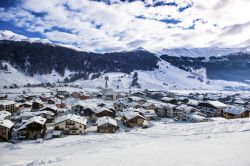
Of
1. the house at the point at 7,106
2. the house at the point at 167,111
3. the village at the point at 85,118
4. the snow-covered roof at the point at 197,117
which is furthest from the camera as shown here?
the house at the point at 7,106

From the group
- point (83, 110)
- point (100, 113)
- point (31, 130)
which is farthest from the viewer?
point (83, 110)

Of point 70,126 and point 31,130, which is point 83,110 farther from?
point 31,130

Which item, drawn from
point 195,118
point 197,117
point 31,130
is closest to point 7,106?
point 31,130

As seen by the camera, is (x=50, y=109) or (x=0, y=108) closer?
(x=50, y=109)

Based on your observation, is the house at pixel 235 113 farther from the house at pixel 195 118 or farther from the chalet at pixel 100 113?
the chalet at pixel 100 113

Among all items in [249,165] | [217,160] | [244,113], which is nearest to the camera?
[249,165]

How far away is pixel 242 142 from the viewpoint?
2733 centimetres

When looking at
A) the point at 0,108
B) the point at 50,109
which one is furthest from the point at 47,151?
the point at 0,108

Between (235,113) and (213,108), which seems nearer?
(235,113)

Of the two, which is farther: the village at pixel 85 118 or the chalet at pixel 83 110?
the chalet at pixel 83 110

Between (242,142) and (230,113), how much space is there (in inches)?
1874

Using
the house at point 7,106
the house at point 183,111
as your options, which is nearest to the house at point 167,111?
the house at point 183,111

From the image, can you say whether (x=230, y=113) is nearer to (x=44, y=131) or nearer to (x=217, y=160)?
(x=44, y=131)

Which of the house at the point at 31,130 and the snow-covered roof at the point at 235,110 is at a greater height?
the snow-covered roof at the point at 235,110
